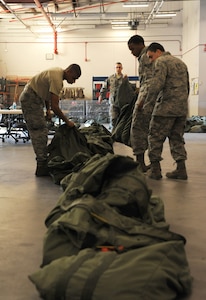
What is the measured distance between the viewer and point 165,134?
165 inches

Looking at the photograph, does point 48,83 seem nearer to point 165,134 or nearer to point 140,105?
point 140,105

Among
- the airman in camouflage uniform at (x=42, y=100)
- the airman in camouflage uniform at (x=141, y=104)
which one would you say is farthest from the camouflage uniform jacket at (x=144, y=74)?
the airman in camouflage uniform at (x=42, y=100)

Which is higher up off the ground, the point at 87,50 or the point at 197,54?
the point at 87,50

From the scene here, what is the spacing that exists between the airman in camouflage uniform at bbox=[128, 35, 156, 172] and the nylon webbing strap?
2877 mm

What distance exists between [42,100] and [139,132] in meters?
1.20

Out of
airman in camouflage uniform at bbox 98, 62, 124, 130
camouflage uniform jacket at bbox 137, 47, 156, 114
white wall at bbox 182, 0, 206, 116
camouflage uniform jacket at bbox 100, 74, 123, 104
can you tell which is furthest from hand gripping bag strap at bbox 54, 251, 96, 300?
white wall at bbox 182, 0, 206, 116

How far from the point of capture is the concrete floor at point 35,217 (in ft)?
6.27

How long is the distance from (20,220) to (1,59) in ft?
50.6

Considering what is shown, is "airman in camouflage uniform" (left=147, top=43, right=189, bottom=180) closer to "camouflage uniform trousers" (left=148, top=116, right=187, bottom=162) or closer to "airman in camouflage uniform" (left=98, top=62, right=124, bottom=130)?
"camouflage uniform trousers" (left=148, top=116, right=187, bottom=162)

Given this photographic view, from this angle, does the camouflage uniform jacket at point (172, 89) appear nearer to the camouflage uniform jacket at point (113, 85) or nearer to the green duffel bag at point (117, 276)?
the green duffel bag at point (117, 276)

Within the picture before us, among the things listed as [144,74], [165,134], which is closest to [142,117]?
[165,134]

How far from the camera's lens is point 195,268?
203 centimetres

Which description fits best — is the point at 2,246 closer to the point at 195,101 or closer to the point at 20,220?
A: the point at 20,220

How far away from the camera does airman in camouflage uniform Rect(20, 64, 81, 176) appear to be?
163 inches
